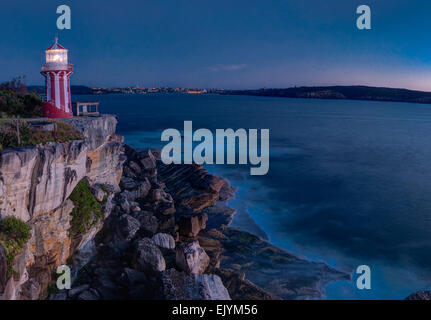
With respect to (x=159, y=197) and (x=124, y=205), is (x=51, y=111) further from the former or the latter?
(x=159, y=197)

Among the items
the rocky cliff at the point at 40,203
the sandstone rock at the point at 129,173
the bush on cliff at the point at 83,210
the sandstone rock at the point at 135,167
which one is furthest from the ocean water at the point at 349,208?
the rocky cliff at the point at 40,203

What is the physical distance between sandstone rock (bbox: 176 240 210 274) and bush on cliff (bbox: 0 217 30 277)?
4.89 m

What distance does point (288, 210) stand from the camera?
21.2 metres

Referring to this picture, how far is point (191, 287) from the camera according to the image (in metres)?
10.3

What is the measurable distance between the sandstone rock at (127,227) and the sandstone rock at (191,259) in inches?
124

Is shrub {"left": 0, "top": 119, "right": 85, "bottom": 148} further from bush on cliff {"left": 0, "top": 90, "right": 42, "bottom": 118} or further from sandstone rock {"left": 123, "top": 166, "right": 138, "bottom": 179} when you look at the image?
sandstone rock {"left": 123, "top": 166, "right": 138, "bottom": 179}

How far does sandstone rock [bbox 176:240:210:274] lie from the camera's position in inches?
457

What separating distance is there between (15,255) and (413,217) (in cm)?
2024

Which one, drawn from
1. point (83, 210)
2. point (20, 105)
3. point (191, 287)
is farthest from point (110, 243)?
point (20, 105)

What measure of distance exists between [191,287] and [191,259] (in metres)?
1.50

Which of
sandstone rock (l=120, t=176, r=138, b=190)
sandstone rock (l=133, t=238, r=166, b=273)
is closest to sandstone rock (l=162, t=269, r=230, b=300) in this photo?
sandstone rock (l=133, t=238, r=166, b=273)

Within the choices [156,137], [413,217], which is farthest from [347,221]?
[156,137]

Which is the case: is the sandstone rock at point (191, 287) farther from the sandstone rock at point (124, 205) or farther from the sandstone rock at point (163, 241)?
the sandstone rock at point (124, 205)

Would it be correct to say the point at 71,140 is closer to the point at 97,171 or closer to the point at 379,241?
the point at 97,171
